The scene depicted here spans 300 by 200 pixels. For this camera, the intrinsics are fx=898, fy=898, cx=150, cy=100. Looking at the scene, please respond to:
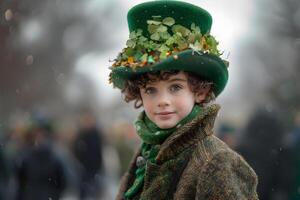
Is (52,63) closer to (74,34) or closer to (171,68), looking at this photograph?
(74,34)

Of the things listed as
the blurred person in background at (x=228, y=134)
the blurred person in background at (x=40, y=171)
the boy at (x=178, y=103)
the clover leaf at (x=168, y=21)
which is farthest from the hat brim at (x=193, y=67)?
the blurred person in background at (x=228, y=134)

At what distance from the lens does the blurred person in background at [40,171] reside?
404 inches

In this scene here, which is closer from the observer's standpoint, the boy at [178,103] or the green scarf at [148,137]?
the boy at [178,103]

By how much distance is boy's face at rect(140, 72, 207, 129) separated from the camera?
4707 mm

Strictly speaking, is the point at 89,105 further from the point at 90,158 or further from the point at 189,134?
the point at 189,134

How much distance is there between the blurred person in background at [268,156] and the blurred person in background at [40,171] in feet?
7.13

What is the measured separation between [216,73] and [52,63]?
33.4 meters

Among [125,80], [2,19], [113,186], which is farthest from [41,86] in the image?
[125,80]

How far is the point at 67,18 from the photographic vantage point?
38312 millimetres

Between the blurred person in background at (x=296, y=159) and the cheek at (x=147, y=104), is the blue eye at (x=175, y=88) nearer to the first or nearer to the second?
the cheek at (x=147, y=104)

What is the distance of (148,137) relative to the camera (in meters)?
4.76

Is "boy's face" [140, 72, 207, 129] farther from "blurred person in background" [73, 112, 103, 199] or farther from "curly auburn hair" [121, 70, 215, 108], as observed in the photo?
"blurred person in background" [73, 112, 103, 199]

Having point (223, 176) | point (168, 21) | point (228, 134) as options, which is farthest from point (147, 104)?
Answer: point (228, 134)

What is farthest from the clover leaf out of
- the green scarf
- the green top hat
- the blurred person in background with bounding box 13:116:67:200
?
the blurred person in background with bounding box 13:116:67:200
